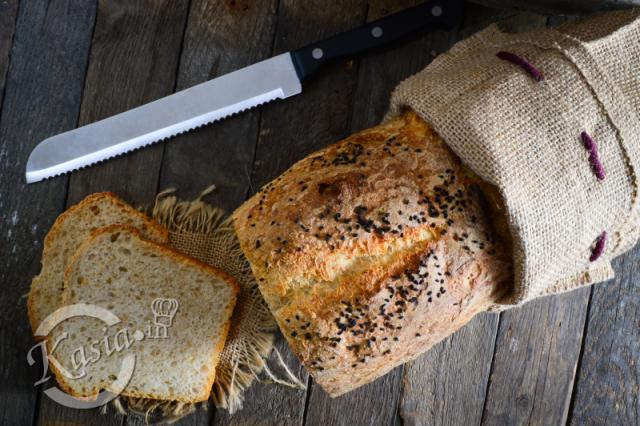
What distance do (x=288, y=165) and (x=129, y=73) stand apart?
0.66 m

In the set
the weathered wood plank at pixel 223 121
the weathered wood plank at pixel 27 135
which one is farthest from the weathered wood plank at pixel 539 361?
the weathered wood plank at pixel 27 135

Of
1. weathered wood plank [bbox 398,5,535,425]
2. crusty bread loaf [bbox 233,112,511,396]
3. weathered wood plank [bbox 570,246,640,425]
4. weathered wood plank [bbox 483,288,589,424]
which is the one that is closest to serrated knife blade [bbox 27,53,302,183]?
crusty bread loaf [bbox 233,112,511,396]

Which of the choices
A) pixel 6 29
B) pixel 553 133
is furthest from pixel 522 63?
pixel 6 29

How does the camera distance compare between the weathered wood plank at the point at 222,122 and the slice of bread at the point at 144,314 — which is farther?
the weathered wood plank at the point at 222,122

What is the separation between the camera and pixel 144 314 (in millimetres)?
2078

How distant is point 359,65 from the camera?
87.5 inches

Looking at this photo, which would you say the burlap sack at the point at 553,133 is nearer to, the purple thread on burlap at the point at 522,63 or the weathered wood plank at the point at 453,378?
the purple thread on burlap at the point at 522,63

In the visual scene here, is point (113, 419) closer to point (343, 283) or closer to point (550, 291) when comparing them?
point (343, 283)

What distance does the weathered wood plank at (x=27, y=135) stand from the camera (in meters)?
2.17

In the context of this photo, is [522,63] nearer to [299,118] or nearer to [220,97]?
[299,118]

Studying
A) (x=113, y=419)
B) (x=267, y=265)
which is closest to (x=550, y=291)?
(x=267, y=265)

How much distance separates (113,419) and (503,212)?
4.92 feet

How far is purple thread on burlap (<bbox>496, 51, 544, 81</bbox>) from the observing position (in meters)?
1.65

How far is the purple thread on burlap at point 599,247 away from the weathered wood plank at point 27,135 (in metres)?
1.76
